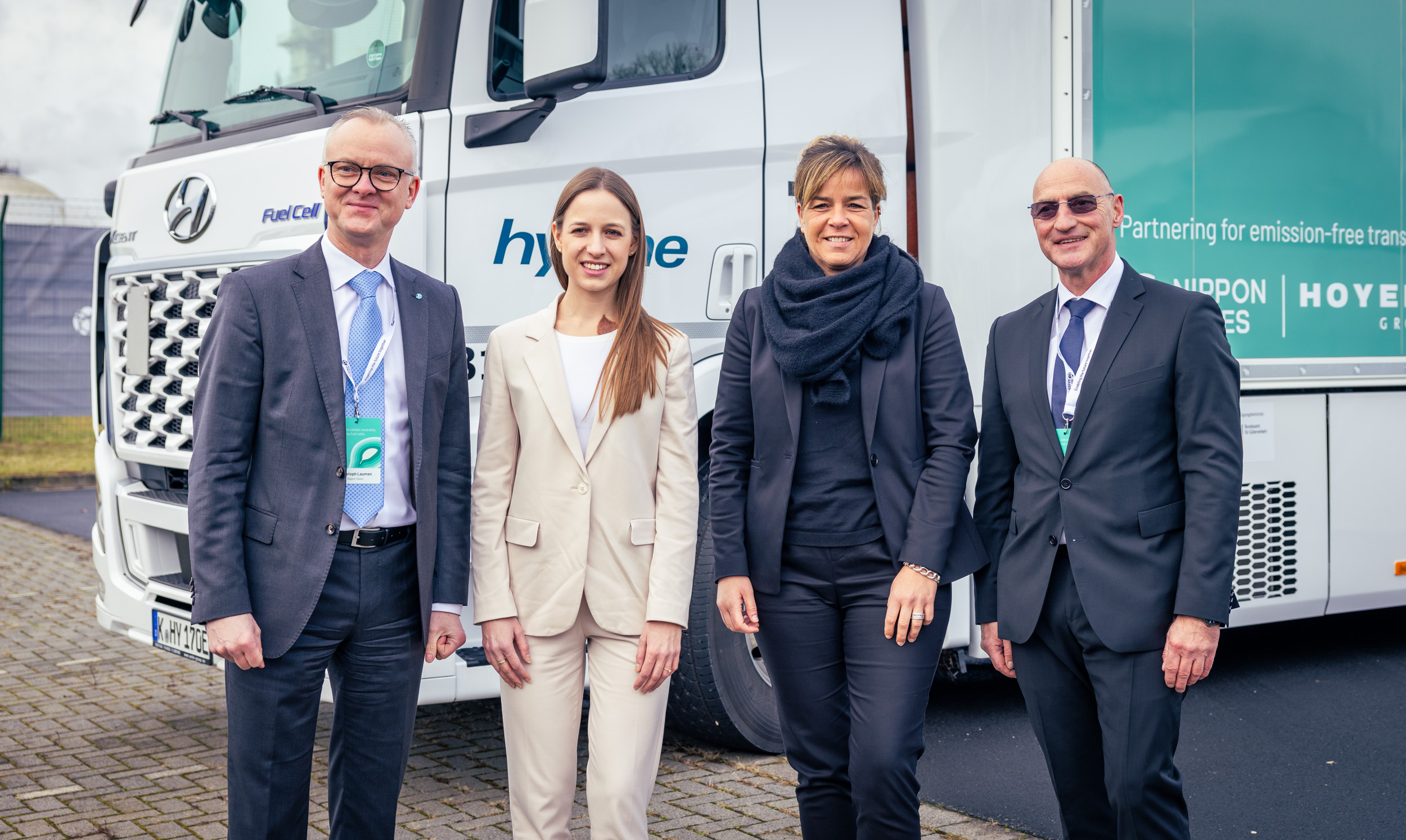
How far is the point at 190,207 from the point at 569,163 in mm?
1372

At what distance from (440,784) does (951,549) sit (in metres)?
2.25

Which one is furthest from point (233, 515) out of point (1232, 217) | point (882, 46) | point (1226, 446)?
point (1232, 217)

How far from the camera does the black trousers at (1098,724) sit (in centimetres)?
257

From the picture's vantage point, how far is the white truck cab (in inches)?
155

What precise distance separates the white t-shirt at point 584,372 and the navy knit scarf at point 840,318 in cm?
38

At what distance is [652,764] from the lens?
2.73m

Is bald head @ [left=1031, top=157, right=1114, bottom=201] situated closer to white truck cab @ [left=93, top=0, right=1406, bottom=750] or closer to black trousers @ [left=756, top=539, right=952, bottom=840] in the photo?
black trousers @ [left=756, top=539, right=952, bottom=840]

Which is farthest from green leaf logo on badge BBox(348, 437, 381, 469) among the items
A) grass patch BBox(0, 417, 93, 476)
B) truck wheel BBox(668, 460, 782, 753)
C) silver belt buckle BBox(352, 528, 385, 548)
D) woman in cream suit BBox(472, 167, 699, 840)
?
grass patch BBox(0, 417, 93, 476)

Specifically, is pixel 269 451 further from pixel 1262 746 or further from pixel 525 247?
pixel 1262 746

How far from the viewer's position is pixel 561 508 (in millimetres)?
2727

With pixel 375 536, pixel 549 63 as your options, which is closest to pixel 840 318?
pixel 375 536

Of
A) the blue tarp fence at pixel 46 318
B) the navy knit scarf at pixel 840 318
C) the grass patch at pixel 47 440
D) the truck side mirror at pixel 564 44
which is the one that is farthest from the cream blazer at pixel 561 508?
the blue tarp fence at pixel 46 318

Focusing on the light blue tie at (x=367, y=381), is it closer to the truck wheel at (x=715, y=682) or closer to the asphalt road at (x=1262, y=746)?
Answer: the truck wheel at (x=715, y=682)

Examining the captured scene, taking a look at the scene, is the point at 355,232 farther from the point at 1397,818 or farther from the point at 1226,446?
the point at 1397,818
